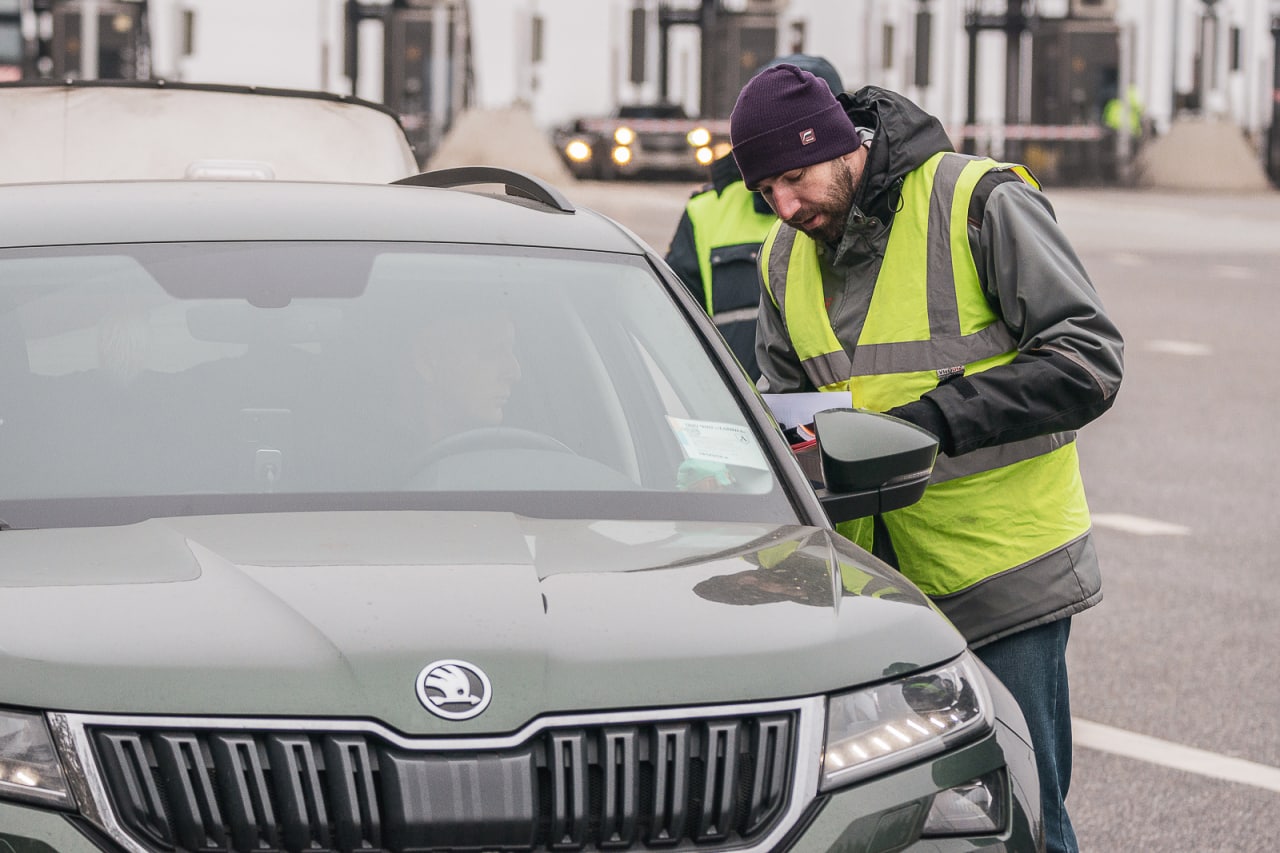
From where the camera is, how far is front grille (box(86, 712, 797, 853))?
8.47ft

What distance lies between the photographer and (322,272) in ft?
12.8

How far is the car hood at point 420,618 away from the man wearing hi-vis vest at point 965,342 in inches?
37.5

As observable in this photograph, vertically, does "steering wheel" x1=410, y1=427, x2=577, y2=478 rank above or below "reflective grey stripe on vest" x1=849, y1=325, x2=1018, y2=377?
below

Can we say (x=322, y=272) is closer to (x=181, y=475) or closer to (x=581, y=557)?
(x=181, y=475)

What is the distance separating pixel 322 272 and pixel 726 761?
1.53m

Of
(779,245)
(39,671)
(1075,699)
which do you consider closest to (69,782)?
(39,671)

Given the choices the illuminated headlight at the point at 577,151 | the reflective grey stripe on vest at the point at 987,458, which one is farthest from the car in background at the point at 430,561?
the illuminated headlight at the point at 577,151

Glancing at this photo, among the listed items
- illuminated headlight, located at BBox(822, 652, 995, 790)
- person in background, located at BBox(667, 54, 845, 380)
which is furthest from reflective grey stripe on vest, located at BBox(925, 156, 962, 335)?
person in background, located at BBox(667, 54, 845, 380)

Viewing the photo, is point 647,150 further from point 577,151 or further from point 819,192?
point 819,192

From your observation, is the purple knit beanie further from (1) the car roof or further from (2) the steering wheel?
(2) the steering wheel

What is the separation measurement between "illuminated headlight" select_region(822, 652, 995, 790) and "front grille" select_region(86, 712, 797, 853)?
0.52 ft

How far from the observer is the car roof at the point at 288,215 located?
12.8 ft

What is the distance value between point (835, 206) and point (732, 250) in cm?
201

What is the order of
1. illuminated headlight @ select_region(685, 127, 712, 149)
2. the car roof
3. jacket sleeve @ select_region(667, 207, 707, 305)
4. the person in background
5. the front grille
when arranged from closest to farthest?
the front grille
the car roof
the person in background
jacket sleeve @ select_region(667, 207, 707, 305)
illuminated headlight @ select_region(685, 127, 712, 149)
